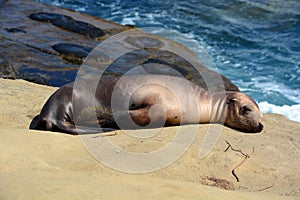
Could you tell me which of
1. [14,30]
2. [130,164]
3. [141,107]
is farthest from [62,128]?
[14,30]

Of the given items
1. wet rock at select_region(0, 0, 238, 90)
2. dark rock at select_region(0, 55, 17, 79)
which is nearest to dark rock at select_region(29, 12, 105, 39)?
wet rock at select_region(0, 0, 238, 90)

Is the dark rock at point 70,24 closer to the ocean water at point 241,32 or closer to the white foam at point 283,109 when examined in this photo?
the ocean water at point 241,32

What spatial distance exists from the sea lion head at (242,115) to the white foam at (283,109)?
3.39m

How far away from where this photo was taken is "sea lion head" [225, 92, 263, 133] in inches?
214

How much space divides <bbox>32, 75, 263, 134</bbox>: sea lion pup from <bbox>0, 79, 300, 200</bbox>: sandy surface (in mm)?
207

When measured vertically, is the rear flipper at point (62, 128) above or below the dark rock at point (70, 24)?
above

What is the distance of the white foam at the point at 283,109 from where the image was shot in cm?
889

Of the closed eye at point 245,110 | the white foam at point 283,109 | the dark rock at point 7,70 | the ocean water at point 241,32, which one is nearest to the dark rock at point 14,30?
the dark rock at point 7,70

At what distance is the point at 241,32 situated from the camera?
1376 cm

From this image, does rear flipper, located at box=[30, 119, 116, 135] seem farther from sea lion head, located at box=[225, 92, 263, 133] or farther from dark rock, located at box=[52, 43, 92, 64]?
dark rock, located at box=[52, 43, 92, 64]

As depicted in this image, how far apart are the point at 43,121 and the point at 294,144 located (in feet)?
8.64

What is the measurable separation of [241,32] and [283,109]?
16.8ft

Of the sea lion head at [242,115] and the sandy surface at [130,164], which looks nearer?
the sandy surface at [130,164]

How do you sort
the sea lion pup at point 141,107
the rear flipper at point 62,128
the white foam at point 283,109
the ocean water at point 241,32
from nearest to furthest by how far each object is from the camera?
1. the rear flipper at point 62,128
2. the sea lion pup at point 141,107
3. the white foam at point 283,109
4. the ocean water at point 241,32
